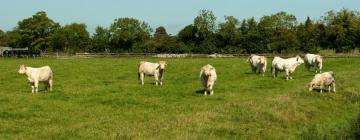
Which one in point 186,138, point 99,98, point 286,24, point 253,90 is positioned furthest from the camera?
point 286,24

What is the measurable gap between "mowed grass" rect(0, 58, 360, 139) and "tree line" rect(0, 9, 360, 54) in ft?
236

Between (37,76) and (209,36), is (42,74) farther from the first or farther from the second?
(209,36)

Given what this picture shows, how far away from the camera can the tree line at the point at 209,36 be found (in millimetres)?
100125

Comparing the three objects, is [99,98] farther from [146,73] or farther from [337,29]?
[337,29]

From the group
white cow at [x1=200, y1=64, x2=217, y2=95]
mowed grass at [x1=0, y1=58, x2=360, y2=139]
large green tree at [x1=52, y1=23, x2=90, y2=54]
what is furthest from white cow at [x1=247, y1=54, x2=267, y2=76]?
large green tree at [x1=52, y1=23, x2=90, y2=54]

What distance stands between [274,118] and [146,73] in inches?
495

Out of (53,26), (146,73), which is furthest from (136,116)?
(53,26)

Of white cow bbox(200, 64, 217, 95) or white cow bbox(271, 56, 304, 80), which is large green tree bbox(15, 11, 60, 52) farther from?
white cow bbox(200, 64, 217, 95)

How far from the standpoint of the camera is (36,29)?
138500 millimetres

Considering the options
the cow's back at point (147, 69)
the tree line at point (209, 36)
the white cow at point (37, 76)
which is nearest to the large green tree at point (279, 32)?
the tree line at point (209, 36)

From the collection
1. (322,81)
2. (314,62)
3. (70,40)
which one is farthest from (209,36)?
(322,81)

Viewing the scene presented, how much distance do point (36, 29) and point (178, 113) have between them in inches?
4969

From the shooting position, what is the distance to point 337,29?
99.2 m

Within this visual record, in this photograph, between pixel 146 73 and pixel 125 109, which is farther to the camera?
pixel 146 73
